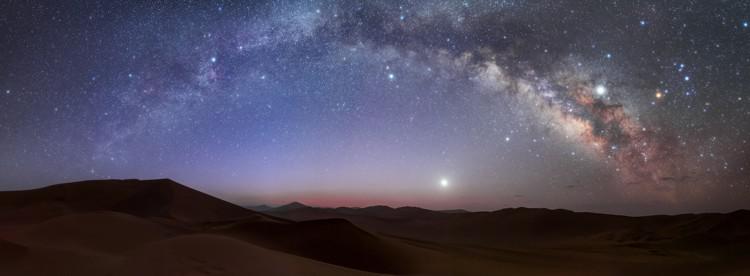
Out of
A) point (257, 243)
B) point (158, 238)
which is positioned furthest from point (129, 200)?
point (158, 238)

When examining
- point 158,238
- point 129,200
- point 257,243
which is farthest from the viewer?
point 129,200

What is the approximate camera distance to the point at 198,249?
15367 millimetres

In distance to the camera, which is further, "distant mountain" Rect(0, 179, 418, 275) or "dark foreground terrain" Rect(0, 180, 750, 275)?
"dark foreground terrain" Rect(0, 180, 750, 275)

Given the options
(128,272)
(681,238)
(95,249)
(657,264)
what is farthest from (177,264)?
(681,238)

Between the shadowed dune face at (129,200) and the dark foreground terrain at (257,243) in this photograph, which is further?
the shadowed dune face at (129,200)

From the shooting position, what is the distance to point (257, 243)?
24578 millimetres

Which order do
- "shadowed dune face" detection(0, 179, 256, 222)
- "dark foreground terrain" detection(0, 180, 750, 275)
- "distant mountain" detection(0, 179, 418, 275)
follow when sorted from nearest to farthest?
1. "distant mountain" detection(0, 179, 418, 275)
2. "dark foreground terrain" detection(0, 180, 750, 275)
3. "shadowed dune face" detection(0, 179, 256, 222)

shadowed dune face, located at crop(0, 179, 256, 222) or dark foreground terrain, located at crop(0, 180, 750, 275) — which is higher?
shadowed dune face, located at crop(0, 179, 256, 222)

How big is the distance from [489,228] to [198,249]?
56005 mm

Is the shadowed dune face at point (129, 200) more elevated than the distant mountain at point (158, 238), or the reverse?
the shadowed dune face at point (129, 200)

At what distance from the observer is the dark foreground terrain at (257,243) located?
1423 cm

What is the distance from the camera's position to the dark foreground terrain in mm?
14234

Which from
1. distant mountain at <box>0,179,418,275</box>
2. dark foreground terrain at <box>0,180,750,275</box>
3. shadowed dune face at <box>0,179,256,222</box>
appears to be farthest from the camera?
shadowed dune face at <box>0,179,256,222</box>

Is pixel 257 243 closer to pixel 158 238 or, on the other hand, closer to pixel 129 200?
pixel 158 238
